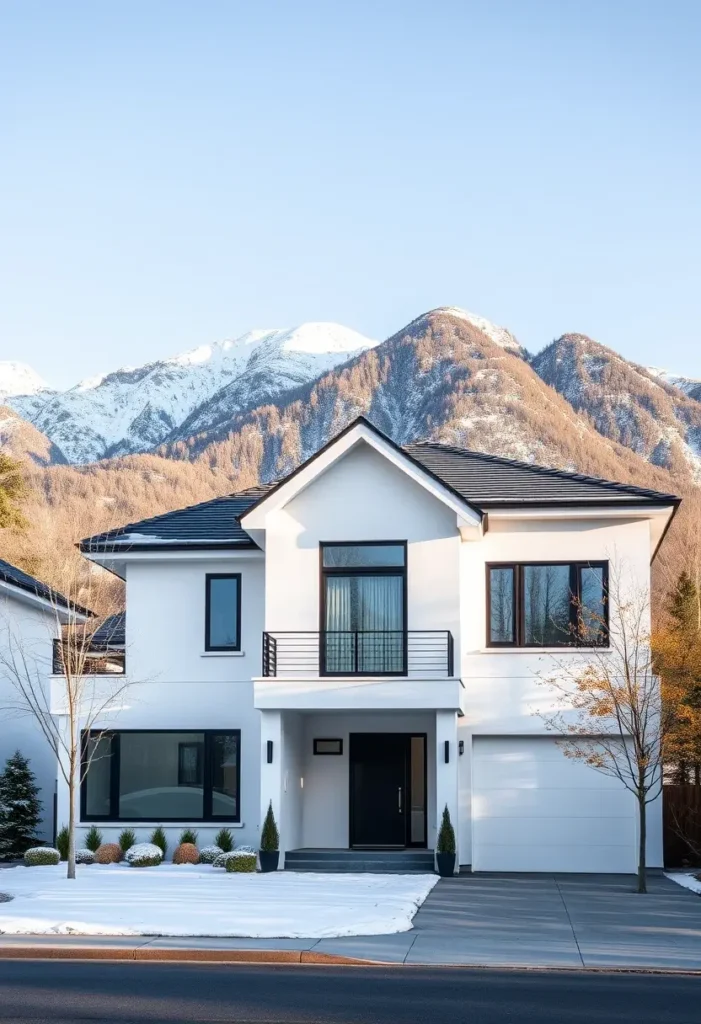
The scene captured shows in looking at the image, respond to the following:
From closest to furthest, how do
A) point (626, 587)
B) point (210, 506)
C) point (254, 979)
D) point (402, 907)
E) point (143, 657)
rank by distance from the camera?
point (254, 979)
point (402, 907)
point (626, 587)
point (143, 657)
point (210, 506)

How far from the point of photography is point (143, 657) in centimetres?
2652

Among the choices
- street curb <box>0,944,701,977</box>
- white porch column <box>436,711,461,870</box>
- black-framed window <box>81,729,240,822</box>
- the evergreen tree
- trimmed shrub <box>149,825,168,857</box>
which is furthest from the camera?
the evergreen tree

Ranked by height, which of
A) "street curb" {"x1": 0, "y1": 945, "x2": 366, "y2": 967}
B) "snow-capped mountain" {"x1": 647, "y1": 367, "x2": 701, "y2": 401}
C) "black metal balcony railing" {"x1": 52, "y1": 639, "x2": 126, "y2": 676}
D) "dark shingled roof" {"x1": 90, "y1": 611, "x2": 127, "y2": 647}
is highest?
"snow-capped mountain" {"x1": 647, "y1": 367, "x2": 701, "y2": 401}

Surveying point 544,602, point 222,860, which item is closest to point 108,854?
point 222,860

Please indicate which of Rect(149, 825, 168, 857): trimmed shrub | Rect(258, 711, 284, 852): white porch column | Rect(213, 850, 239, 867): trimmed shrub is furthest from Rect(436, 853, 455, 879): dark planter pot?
Rect(149, 825, 168, 857): trimmed shrub

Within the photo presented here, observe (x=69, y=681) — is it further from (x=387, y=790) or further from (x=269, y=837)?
(x=387, y=790)

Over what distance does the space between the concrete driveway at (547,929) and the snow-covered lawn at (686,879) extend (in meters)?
0.23

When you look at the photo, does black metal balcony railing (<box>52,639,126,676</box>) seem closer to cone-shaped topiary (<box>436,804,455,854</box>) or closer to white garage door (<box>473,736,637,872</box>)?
cone-shaped topiary (<box>436,804,455,854</box>)

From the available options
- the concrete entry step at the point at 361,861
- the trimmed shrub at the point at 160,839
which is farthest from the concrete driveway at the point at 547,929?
the trimmed shrub at the point at 160,839

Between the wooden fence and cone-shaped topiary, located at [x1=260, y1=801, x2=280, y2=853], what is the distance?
747 centimetres

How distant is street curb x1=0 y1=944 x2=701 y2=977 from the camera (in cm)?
1365

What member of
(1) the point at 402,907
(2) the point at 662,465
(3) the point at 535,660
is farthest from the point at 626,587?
(2) the point at 662,465

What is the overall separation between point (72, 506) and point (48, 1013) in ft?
257

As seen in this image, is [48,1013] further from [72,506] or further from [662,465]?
[662,465]
